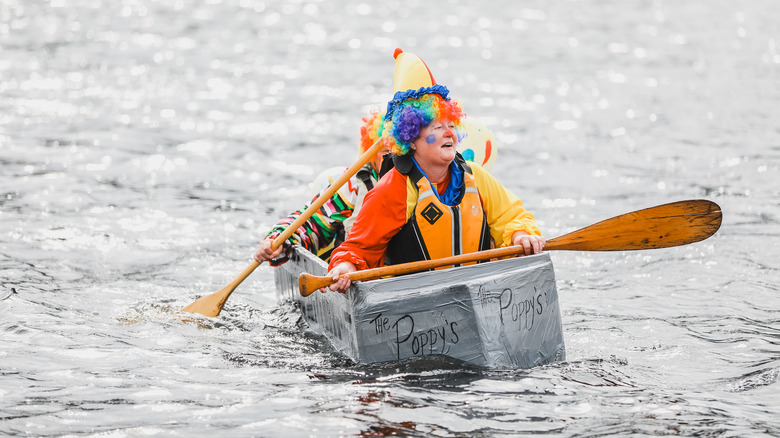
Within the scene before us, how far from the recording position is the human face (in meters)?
4.89

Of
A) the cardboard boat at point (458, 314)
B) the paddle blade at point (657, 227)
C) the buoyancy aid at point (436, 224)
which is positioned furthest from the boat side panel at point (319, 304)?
the paddle blade at point (657, 227)

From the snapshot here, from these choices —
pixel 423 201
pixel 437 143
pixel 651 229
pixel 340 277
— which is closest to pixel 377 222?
pixel 423 201

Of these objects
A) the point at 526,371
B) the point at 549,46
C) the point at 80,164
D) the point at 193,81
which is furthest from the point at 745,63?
the point at 526,371

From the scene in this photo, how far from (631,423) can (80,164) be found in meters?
7.58

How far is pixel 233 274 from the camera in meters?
7.35

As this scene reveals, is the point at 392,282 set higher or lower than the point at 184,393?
higher

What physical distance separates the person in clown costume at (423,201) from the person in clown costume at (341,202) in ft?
1.67

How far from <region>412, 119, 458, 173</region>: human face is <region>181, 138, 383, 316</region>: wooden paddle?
1.45 ft

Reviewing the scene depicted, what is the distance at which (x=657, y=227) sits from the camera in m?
5.31

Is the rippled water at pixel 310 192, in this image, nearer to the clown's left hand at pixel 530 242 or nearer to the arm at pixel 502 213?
the clown's left hand at pixel 530 242

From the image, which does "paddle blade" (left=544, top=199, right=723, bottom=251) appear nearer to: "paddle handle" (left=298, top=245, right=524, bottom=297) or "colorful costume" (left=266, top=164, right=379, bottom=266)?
"paddle handle" (left=298, top=245, right=524, bottom=297)

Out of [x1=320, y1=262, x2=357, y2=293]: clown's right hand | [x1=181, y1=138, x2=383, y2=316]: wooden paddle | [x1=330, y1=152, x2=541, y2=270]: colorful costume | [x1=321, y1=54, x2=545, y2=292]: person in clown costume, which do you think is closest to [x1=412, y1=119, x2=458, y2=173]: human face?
[x1=321, y1=54, x2=545, y2=292]: person in clown costume

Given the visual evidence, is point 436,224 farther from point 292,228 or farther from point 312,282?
point 292,228

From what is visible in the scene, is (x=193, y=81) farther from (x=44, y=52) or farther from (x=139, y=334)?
(x=139, y=334)
